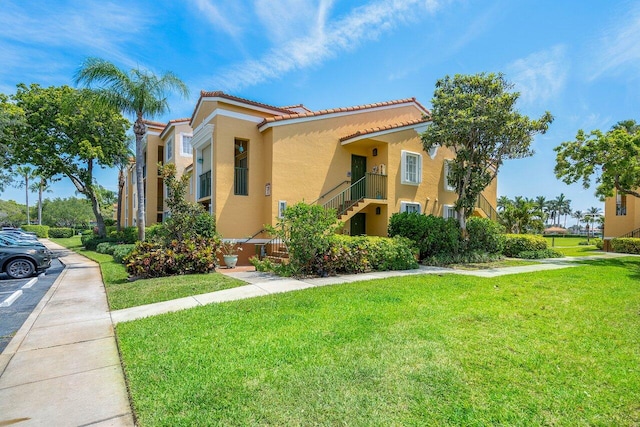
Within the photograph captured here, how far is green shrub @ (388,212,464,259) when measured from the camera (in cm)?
1336

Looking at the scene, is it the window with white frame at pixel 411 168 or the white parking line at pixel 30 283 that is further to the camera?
the window with white frame at pixel 411 168

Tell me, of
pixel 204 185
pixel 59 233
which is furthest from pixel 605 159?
pixel 59 233

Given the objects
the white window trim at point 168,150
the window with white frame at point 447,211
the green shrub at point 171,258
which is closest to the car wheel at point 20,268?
the green shrub at point 171,258

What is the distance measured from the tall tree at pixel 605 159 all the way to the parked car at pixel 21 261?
24776mm

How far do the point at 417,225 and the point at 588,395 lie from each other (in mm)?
10218

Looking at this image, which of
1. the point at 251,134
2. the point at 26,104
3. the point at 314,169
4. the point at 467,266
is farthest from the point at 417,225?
the point at 26,104

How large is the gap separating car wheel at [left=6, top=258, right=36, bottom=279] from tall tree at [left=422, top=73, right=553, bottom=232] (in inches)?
640

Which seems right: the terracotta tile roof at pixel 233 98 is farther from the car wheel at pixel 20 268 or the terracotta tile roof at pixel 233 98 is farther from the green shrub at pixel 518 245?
the green shrub at pixel 518 245

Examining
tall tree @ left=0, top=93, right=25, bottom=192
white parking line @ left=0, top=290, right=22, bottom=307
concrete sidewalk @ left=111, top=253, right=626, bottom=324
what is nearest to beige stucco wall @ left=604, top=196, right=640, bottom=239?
concrete sidewalk @ left=111, top=253, right=626, bottom=324

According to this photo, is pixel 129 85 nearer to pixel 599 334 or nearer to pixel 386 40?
pixel 386 40

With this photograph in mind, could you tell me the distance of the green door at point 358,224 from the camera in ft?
53.2

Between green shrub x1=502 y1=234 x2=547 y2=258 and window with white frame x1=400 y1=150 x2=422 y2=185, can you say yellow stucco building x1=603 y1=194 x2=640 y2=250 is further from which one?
window with white frame x1=400 y1=150 x2=422 y2=185

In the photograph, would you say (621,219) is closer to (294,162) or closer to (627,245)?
(627,245)

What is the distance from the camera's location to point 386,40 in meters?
11.4
